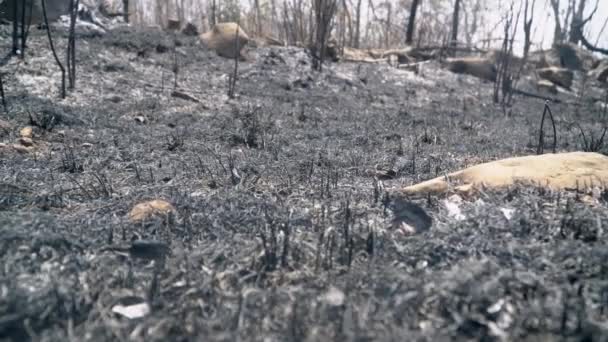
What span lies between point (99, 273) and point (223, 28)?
23.1ft

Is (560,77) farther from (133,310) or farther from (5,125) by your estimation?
(133,310)

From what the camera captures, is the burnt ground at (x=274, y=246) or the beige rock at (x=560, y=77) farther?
the beige rock at (x=560, y=77)

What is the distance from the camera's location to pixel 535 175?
2174 mm

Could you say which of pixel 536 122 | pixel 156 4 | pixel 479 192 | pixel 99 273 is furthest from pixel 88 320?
pixel 156 4

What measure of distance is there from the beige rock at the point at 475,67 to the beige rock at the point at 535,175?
25.6 ft

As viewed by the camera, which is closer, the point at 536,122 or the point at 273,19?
the point at 536,122

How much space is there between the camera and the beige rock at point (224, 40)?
756cm

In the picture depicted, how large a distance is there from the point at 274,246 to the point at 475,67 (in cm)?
930

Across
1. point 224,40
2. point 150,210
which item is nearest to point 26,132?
point 150,210

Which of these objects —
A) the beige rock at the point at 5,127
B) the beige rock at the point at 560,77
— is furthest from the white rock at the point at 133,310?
the beige rock at the point at 560,77

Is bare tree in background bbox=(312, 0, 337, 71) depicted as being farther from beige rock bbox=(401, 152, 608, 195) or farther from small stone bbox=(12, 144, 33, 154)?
beige rock bbox=(401, 152, 608, 195)

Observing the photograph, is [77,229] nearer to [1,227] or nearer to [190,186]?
[1,227]

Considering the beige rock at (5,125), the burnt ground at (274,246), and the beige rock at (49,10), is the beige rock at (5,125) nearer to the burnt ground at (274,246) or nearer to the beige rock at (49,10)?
the burnt ground at (274,246)

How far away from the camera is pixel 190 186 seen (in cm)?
242
